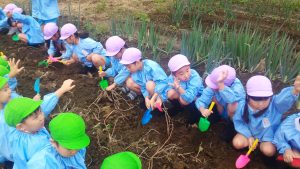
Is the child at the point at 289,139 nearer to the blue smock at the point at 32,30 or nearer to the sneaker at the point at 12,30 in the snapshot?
the blue smock at the point at 32,30

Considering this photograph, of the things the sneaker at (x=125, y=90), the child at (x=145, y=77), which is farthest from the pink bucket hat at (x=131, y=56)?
the sneaker at (x=125, y=90)

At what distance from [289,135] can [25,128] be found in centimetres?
177

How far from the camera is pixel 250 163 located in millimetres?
2498

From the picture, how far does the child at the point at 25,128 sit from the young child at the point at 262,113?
1416 mm

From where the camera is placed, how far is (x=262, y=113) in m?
2.42

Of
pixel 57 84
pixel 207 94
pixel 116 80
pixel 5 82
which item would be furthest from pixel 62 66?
pixel 207 94

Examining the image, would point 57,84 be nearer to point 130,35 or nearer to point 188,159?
point 130,35

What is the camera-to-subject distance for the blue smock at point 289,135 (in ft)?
7.52

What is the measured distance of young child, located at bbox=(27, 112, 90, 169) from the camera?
1813mm

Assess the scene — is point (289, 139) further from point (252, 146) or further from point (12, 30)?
point (12, 30)

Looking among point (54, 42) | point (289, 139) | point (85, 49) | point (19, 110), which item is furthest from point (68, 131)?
point (54, 42)

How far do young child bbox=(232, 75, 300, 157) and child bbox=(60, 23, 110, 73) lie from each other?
1.88 metres

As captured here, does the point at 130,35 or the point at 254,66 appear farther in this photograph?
the point at 130,35

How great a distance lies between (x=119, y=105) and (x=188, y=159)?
1013 mm
